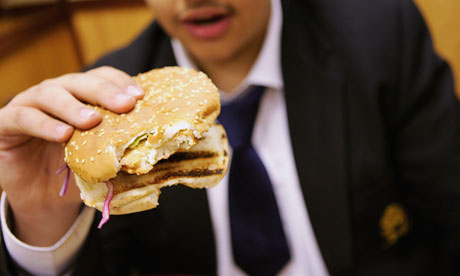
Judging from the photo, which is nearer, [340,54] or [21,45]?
[340,54]

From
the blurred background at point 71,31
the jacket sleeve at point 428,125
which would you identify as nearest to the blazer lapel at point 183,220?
the jacket sleeve at point 428,125

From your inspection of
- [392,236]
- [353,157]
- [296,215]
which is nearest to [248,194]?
[296,215]

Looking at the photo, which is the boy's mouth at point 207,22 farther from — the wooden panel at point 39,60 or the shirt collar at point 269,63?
the wooden panel at point 39,60

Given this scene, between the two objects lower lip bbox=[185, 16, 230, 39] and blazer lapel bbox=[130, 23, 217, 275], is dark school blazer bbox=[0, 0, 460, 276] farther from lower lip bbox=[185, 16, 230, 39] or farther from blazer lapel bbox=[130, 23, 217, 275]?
lower lip bbox=[185, 16, 230, 39]

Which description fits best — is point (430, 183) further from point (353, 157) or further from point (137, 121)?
point (137, 121)

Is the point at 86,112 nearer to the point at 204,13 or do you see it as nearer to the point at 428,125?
the point at 204,13

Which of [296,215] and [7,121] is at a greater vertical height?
[7,121]

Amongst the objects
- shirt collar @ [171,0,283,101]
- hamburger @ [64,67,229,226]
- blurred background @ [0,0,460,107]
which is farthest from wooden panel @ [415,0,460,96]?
hamburger @ [64,67,229,226]
